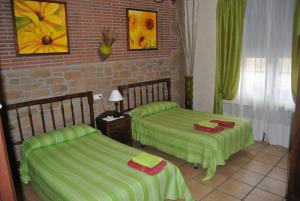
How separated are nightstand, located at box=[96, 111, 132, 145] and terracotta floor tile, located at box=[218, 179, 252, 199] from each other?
1.67 metres

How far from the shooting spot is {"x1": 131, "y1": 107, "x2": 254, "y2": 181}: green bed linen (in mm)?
3236

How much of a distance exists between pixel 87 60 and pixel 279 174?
319 cm

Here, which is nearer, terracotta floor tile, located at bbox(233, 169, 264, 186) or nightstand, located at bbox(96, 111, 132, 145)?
terracotta floor tile, located at bbox(233, 169, 264, 186)

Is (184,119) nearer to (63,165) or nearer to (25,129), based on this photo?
(63,165)

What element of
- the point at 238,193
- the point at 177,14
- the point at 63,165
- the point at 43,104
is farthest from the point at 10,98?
the point at 177,14

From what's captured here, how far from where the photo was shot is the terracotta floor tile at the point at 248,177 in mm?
3147

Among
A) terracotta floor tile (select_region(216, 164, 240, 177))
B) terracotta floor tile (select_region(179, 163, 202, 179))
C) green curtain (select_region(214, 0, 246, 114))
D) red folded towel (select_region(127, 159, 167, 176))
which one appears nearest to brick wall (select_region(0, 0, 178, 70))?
green curtain (select_region(214, 0, 246, 114))

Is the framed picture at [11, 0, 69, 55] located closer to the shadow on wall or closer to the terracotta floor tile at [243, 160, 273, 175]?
the shadow on wall

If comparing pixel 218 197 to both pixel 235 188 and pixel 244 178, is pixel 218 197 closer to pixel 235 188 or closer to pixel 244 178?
pixel 235 188

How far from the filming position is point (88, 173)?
2461mm

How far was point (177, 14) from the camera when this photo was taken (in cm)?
511

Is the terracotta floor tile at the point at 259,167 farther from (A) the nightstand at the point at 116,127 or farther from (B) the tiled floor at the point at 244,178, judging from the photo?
(A) the nightstand at the point at 116,127

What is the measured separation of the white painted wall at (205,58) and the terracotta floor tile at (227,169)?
6.14 ft

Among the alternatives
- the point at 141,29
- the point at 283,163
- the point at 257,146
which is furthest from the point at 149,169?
the point at 141,29
